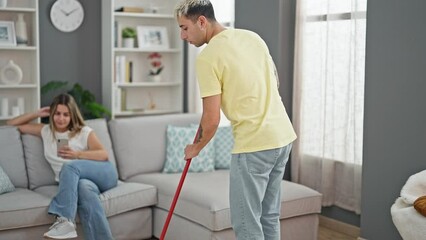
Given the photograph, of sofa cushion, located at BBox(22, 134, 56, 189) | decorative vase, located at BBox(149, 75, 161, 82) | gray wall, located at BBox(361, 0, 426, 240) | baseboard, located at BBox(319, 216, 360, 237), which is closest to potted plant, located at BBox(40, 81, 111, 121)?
decorative vase, located at BBox(149, 75, 161, 82)

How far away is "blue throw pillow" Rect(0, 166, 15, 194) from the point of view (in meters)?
4.14

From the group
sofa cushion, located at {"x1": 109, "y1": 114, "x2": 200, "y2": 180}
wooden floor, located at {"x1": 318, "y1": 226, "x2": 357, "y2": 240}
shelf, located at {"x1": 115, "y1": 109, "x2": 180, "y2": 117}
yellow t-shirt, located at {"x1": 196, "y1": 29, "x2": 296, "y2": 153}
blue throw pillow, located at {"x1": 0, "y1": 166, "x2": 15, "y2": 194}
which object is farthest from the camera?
shelf, located at {"x1": 115, "y1": 109, "x2": 180, "y2": 117}

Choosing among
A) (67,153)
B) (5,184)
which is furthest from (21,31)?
(5,184)

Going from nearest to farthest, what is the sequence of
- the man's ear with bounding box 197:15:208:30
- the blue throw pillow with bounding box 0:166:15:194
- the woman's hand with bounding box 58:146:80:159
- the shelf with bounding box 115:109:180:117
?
the man's ear with bounding box 197:15:208:30
the blue throw pillow with bounding box 0:166:15:194
the woman's hand with bounding box 58:146:80:159
the shelf with bounding box 115:109:180:117

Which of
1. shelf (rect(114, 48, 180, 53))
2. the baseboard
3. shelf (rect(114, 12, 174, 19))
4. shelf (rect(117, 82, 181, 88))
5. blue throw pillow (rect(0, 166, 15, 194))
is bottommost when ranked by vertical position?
the baseboard

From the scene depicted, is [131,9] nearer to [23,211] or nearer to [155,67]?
[155,67]

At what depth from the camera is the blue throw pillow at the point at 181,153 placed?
4.77 metres

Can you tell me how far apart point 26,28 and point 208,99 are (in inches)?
137

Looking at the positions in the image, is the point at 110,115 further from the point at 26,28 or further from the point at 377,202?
the point at 377,202

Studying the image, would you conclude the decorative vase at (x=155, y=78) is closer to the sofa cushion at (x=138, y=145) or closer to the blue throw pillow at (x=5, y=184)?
the sofa cushion at (x=138, y=145)

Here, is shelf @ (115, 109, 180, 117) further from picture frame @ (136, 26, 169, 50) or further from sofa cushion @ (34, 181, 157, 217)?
sofa cushion @ (34, 181, 157, 217)

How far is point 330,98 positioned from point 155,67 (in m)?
2.33

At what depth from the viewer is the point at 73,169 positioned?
4102mm

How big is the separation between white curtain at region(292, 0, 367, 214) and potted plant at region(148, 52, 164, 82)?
1.92 m
